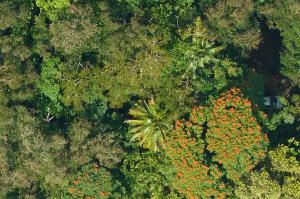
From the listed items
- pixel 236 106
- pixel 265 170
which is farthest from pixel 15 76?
pixel 265 170

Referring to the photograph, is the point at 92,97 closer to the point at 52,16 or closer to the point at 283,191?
the point at 52,16

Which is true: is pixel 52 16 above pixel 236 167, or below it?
above

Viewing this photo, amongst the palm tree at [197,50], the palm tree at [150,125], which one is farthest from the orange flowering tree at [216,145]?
the palm tree at [197,50]

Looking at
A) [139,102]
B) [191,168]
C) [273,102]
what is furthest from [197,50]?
[273,102]

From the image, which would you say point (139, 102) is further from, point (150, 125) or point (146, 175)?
point (146, 175)

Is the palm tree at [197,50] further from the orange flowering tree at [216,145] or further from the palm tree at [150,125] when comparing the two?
the palm tree at [150,125]

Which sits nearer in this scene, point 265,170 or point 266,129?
point 265,170
